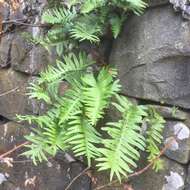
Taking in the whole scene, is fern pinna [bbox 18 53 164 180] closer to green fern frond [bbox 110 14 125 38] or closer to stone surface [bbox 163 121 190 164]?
stone surface [bbox 163 121 190 164]

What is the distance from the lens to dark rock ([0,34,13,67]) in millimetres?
3432

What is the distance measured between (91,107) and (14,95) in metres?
1.14

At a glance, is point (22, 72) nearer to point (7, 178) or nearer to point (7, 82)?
point (7, 82)

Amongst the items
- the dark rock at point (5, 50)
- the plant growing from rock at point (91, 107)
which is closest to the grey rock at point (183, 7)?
the plant growing from rock at point (91, 107)

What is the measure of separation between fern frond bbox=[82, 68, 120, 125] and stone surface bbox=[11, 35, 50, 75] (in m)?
0.65

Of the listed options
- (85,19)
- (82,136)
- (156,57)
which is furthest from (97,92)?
(85,19)

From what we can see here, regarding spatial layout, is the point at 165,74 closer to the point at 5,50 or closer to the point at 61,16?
the point at 61,16

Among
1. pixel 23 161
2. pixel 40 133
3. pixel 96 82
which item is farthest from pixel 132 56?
pixel 23 161

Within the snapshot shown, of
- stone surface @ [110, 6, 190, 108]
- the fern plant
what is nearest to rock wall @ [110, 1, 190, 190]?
stone surface @ [110, 6, 190, 108]

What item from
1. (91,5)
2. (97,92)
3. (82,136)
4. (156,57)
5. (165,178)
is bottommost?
(165,178)

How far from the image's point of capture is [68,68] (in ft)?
8.72

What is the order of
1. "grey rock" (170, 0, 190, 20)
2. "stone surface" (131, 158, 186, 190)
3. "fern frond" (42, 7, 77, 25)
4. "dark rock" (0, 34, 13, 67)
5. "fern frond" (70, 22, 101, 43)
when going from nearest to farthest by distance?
"grey rock" (170, 0, 190, 20), "stone surface" (131, 158, 186, 190), "fern frond" (70, 22, 101, 43), "fern frond" (42, 7, 77, 25), "dark rock" (0, 34, 13, 67)

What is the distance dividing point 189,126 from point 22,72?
4.70 feet

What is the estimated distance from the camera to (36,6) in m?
3.20
